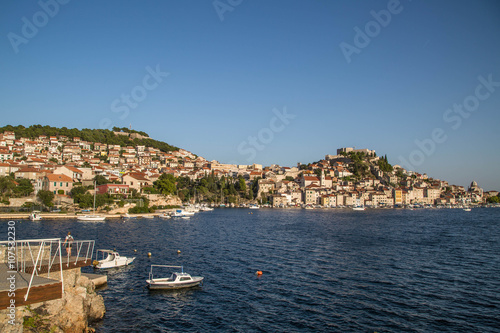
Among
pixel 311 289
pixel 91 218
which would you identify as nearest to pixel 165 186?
pixel 91 218

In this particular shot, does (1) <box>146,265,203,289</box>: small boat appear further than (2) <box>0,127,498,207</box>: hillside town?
No

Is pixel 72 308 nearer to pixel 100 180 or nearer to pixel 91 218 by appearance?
pixel 91 218

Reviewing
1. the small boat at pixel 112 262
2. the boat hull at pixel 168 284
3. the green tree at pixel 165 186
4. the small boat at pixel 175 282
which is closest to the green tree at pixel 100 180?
the green tree at pixel 165 186

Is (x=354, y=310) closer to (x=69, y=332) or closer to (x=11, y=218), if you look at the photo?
(x=69, y=332)

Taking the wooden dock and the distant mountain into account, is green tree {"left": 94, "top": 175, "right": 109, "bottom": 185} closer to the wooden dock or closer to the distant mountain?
the wooden dock

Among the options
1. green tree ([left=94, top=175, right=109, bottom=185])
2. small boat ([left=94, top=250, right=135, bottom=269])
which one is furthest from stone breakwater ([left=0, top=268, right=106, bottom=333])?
green tree ([left=94, top=175, right=109, bottom=185])

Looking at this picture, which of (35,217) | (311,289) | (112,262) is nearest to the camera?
(311,289)

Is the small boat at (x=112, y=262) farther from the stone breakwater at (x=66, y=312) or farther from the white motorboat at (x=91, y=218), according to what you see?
the white motorboat at (x=91, y=218)
